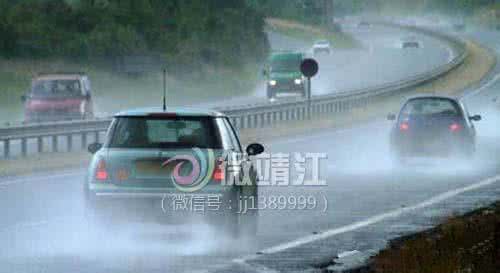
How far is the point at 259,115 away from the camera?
57781 mm

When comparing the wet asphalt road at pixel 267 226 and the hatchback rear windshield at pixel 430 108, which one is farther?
the hatchback rear windshield at pixel 430 108

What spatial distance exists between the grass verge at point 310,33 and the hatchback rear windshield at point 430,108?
114 metres

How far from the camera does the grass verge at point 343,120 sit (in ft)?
108

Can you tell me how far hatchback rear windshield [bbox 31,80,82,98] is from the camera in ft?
153

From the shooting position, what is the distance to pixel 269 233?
19.6m

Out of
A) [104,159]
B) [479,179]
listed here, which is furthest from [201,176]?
[479,179]

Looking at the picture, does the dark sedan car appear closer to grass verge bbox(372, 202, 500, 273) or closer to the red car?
the red car

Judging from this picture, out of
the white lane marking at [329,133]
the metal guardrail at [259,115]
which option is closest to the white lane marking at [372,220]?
the metal guardrail at [259,115]

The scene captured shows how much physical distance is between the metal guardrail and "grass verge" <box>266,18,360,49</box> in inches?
2145

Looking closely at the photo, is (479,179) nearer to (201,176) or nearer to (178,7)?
(201,176)

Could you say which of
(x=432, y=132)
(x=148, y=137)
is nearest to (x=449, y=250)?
(x=148, y=137)

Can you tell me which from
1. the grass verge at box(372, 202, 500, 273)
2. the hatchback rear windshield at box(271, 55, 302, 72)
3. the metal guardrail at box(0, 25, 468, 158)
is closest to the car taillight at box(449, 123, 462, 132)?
the metal guardrail at box(0, 25, 468, 158)

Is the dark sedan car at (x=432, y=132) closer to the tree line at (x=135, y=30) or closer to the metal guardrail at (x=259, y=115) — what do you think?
the metal guardrail at (x=259, y=115)

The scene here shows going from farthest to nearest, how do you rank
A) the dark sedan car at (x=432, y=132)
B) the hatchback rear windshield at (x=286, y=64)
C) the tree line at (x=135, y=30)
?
the tree line at (x=135, y=30)
the hatchback rear windshield at (x=286, y=64)
the dark sedan car at (x=432, y=132)
